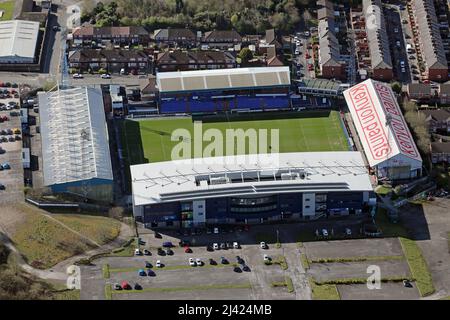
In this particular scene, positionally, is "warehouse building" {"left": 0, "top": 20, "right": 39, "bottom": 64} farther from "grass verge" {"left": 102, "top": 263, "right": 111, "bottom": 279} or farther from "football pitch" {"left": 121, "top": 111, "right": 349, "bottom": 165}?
"grass verge" {"left": 102, "top": 263, "right": 111, "bottom": 279}

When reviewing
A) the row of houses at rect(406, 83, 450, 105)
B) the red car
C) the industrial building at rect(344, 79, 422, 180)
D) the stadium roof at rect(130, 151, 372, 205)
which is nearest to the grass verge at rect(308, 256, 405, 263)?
the stadium roof at rect(130, 151, 372, 205)

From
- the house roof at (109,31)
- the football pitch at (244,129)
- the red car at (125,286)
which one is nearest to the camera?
the red car at (125,286)

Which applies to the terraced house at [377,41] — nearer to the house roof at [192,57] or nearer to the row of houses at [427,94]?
the row of houses at [427,94]

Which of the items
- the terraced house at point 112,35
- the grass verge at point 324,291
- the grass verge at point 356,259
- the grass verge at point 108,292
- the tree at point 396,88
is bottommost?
the grass verge at point 324,291

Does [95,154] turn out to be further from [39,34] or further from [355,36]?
[355,36]

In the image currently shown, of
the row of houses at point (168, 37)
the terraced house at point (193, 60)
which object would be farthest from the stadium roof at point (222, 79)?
the row of houses at point (168, 37)

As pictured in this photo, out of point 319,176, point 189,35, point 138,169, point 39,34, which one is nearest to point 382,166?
point 319,176
